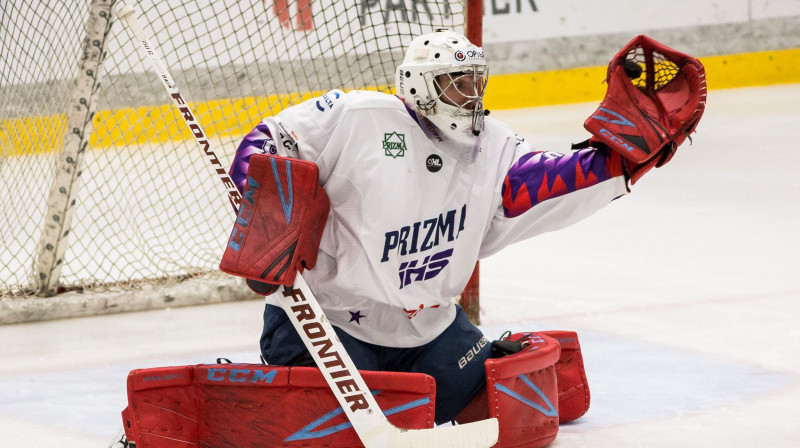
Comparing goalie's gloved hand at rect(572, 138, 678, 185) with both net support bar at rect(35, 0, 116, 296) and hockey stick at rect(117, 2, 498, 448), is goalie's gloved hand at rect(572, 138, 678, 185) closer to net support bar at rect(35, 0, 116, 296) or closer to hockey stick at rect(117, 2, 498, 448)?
hockey stick at rect(117, 2, 498, 448)

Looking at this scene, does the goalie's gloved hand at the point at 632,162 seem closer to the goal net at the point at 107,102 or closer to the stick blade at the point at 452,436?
the stick blade at the point at 452,436

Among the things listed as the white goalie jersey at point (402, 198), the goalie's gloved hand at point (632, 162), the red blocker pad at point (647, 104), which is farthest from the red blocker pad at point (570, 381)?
the red blocker pad at point (647, 104)

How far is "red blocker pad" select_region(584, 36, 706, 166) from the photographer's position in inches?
96.7

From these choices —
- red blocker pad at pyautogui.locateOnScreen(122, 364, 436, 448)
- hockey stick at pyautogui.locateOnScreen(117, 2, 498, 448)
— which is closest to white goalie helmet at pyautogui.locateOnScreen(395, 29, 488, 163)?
hockey stick at pyautogui.locateOnScreen(117, 2, 498, 448)

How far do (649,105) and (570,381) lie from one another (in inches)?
30.7

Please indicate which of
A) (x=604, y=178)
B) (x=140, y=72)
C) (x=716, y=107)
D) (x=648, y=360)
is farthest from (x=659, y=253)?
(x=716, y=107)

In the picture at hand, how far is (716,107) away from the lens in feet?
29.6

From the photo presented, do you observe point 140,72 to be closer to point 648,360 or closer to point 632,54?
point 648,360

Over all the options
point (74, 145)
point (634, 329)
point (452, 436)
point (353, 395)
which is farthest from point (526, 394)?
point (74, 145)

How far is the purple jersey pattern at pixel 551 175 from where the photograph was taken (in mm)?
2621

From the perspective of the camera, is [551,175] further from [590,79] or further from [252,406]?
[590,79]

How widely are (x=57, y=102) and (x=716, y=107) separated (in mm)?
5768

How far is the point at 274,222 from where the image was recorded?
98.0 inches

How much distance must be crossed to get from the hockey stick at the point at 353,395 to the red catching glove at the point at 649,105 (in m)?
0.67
